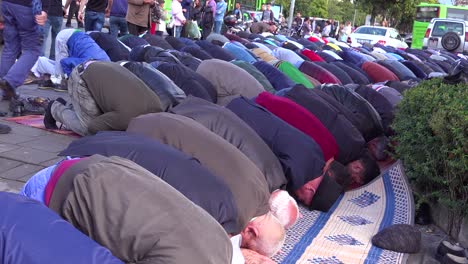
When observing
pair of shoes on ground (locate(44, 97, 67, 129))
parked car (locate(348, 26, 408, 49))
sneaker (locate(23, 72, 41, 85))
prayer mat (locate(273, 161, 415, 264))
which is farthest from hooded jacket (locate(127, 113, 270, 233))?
parked car (locate(348, 26, 408, 49))

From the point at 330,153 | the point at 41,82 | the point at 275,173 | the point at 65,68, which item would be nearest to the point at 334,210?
the point at 330,153

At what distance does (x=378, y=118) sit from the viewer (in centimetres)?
557

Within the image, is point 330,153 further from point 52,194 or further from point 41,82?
point 41,82

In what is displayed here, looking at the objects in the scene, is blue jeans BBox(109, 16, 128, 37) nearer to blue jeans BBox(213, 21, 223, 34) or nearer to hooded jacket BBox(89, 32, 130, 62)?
hooded jacket BBox(89, 32, 130, 62)

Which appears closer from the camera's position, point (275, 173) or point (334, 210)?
point (275, 173)

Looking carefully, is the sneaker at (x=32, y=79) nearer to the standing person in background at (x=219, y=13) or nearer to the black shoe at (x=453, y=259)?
the black shoe at (x=453, y=259)

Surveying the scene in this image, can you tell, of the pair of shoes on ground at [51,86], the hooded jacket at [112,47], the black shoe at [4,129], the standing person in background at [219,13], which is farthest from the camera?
the standing person in background at [219,13]

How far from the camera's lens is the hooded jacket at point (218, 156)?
2.96m

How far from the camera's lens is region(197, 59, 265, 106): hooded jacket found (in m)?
5.56

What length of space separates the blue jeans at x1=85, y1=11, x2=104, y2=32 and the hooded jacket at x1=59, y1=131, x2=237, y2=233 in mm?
5768

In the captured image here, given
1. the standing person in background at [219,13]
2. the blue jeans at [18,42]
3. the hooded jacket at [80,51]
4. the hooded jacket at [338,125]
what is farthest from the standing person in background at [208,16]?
the hooded jacket at [338,125]

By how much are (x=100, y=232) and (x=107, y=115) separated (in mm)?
2548

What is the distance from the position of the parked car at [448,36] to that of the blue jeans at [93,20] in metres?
15.2

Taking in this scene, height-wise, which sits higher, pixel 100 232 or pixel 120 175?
pixel 120 175
